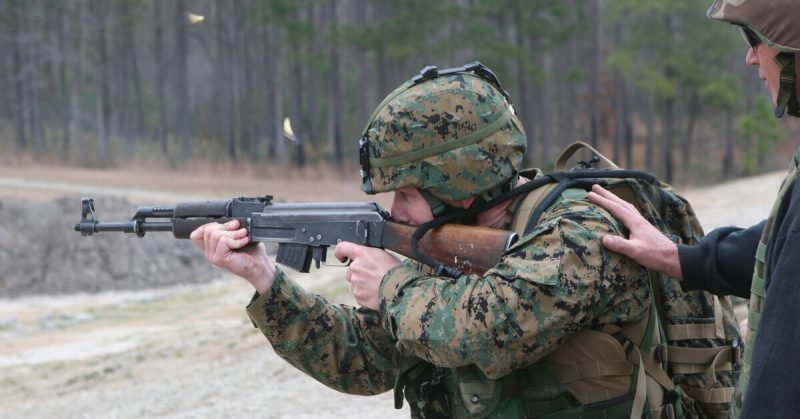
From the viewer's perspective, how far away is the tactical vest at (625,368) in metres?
2.82

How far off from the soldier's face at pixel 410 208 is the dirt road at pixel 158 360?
3.96m

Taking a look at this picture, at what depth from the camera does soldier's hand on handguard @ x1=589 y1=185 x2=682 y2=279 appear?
8.94 feet

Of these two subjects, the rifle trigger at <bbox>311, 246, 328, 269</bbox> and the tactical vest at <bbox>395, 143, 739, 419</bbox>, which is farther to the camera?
the rifle trigger at <bbox>311, 246, 328, 269</bbox>

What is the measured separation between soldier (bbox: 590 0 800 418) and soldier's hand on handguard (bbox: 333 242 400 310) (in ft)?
2.42

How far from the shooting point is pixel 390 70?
48.1 metres

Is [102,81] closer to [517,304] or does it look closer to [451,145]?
[451,145]

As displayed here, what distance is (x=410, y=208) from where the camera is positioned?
3.16 m

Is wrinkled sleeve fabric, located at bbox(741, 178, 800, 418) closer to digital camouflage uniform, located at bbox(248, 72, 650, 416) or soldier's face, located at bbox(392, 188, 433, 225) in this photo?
digital camouflage uniform, located at bbox(248, 72, 650, 416)

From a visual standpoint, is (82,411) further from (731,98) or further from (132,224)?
(731,98)

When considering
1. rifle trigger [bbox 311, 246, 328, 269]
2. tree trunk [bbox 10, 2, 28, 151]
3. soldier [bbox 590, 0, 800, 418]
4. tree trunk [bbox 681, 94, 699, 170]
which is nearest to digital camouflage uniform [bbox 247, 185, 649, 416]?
soldier [bbox 590, 0, 800, 418]

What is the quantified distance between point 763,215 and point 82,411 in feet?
41.1

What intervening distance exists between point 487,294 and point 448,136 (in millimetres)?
567

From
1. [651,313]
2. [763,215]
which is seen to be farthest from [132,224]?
[763,215]

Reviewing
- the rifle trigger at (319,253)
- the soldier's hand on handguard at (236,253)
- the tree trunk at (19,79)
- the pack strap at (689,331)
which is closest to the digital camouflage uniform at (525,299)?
the pack strap at (689,331)
